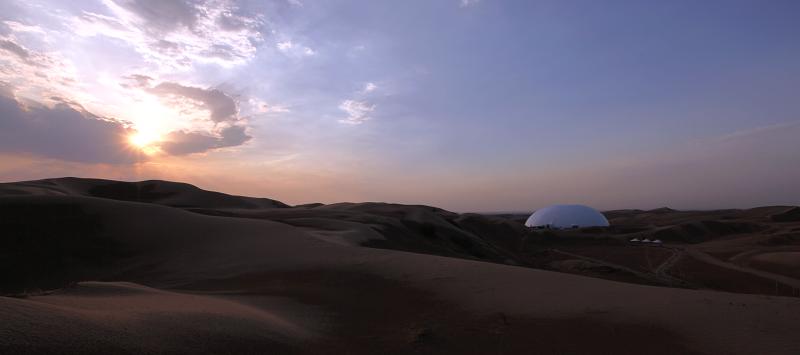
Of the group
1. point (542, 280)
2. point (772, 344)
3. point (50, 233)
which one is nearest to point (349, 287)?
point (542, 280)

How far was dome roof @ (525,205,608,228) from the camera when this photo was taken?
77400 mm

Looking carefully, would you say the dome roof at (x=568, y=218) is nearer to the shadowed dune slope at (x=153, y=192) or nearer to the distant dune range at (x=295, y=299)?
the shadowed dune slope at (x=153, y=192)

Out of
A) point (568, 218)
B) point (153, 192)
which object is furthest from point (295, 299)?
point (568, 218)

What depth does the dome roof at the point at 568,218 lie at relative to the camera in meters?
77.4

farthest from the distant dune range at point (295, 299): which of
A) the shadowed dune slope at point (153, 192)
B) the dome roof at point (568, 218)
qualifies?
the dome roof at point (568, 218)

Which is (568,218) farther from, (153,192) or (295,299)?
(295,299)

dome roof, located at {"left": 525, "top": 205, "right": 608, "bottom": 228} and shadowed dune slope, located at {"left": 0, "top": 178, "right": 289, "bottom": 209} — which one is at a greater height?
shadowed dune slope, located at {"left": 0, "top": 178, "right": 289, "bottom": 209}

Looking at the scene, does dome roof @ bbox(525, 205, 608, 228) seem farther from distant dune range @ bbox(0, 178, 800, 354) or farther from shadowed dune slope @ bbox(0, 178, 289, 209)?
distant dune range @ bbox(0, 178, 800, 354)

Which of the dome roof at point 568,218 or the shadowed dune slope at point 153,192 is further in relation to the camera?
the dome roof at point 568,218

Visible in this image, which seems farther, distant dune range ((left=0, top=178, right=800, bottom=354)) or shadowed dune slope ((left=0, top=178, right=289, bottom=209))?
shadowed dune slope ((left=0, top=178, right=289, bottom=209))

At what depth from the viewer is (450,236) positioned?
33.4 m

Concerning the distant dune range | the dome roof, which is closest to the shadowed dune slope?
the distant dune range

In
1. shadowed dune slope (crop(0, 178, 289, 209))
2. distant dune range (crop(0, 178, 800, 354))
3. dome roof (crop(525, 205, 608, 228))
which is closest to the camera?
distant dune range (crop(0, 178, 800, 354))

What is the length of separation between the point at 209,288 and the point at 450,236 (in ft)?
78.9
